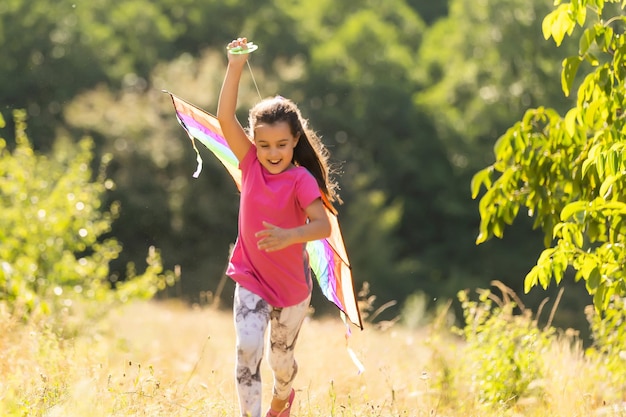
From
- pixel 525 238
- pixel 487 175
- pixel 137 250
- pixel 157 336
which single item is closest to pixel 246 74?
pixel 137 250

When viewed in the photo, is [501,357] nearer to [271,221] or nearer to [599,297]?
[599,297]

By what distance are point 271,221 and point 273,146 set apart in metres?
0.33

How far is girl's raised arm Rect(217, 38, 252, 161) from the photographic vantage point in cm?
497

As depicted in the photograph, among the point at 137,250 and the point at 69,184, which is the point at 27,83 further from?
the point at 69,184

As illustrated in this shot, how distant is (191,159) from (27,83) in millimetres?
7573

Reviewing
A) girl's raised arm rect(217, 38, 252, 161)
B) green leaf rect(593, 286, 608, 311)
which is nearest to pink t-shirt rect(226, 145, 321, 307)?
girl's raised arm rect(217, 38, 252, 161)

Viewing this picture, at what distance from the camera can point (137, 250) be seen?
36.2 m

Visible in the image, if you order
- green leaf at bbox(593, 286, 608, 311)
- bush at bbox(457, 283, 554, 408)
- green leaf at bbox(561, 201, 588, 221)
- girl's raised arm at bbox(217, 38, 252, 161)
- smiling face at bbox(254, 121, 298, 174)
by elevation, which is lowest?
bush at bbox(457, 283, 554, 408)

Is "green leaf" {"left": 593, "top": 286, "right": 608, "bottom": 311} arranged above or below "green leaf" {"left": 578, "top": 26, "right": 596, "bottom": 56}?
below

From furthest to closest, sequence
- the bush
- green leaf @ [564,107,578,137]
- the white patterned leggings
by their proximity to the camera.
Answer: the bush
green leaf @ [564,107,578,137]
the white patterned leggings

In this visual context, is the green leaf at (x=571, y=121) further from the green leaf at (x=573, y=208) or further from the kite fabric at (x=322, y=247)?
the kite fabric at (x=322, y=247)

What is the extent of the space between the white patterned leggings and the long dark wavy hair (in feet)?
1.82

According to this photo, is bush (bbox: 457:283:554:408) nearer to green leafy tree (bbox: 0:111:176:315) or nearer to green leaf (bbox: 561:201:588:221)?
green leaf (bbox: 561:201:588:221)

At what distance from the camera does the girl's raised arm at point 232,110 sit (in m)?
4.97
